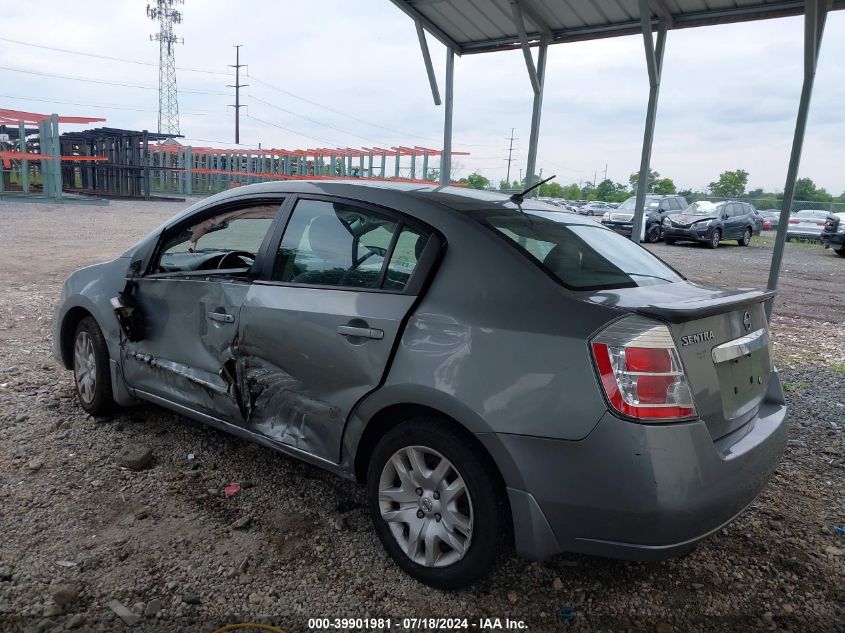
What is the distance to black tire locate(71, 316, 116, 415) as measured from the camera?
13.3ft

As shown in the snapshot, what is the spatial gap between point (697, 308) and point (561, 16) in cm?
529

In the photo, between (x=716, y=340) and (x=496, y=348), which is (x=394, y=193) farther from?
(x=716, y=340)

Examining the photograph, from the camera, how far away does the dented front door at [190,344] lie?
10.6 feet

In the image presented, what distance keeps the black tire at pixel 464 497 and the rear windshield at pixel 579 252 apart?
0.75 meters

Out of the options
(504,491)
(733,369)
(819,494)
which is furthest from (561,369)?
(819,494)

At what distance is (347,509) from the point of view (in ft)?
10.6

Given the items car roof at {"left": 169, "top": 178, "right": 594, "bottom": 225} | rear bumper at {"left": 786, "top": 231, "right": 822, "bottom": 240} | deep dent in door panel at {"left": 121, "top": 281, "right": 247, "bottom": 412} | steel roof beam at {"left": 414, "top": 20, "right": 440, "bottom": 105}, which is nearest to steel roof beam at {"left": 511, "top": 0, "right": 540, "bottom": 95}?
steel roof beam at {"left": 414, "top": 20, "right": 440, "bottom": 105}

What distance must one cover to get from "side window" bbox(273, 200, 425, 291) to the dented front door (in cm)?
34

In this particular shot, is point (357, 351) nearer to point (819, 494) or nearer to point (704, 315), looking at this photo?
point (704, 315)

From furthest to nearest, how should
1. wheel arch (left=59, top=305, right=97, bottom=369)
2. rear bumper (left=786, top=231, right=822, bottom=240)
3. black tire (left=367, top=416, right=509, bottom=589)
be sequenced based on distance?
rear bumper (left=786, top=231, right=822, bottom=240) < wheel arch (left=59, top=305, right=97, bottom=369) < black tire (left=367, top=416, right=509, bottom=589)

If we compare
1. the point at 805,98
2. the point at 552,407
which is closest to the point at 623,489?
the point at 552,407

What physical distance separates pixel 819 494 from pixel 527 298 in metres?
2.46

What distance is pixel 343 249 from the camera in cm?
295

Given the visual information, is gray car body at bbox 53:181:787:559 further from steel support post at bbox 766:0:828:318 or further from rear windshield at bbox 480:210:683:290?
steel support post at bbox 766:0:828:318
